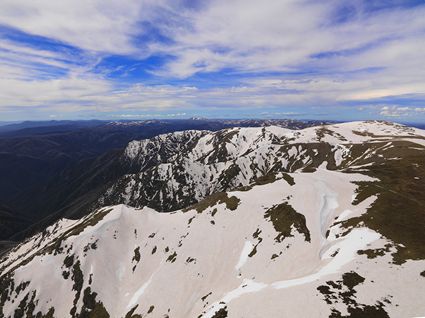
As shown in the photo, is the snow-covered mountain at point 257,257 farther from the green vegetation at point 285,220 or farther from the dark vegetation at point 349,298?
the green vegetation at point 285,220

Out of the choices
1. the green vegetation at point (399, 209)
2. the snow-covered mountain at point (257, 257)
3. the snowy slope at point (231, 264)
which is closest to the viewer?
the snowy slope at point (231, 264)

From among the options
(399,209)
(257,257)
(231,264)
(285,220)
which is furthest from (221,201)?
(399,209)

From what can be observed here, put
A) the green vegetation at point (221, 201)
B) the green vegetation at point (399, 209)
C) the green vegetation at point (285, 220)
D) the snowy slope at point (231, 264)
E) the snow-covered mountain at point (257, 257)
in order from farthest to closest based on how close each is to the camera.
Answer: the green vegetation at point (221, 201) < the green vegetation at point (285, 220) < the green vegetation at point (399, 209) < the snow-covered mountain at point (257, 257) < the snowy slope at point (231, 264)

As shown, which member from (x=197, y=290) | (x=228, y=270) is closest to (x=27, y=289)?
(x=197, y=290)

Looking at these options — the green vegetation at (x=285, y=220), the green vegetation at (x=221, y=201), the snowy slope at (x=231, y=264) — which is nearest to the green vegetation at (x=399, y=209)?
the snowy slope at (x=231, y=264)

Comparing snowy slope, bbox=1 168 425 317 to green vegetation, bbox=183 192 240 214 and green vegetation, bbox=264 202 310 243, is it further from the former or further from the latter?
green vegetation, bbox=183 192 240 214

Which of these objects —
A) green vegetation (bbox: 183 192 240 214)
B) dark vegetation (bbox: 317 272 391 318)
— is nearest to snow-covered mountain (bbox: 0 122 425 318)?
dark vegetation (bbox: 317 272 391 318)

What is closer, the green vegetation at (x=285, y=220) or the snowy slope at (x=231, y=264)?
the snowy slope at (x=231, y=264)

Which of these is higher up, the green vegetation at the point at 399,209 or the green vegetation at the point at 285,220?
the green vegetation at the point at 399,209

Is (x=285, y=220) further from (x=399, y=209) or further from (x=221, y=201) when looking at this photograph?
(x=221, y=201)
